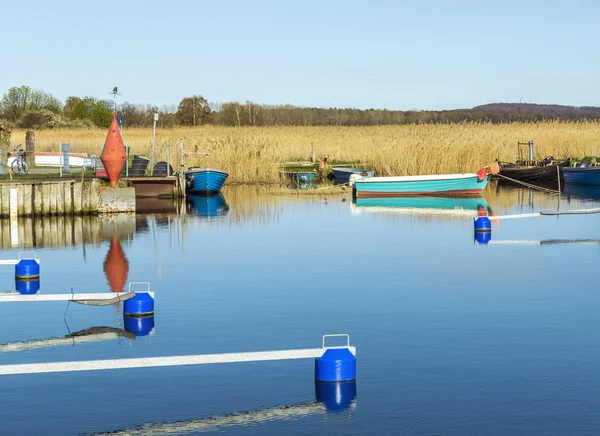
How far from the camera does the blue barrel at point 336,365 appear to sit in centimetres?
1211

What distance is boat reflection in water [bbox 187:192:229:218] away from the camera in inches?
1389

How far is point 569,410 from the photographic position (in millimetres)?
11219

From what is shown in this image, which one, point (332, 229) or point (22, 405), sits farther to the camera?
point (332, 229)

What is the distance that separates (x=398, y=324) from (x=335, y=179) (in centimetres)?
3605

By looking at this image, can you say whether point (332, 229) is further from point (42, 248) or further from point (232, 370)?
point (232, 370)

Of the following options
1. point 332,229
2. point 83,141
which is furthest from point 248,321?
point 83,141

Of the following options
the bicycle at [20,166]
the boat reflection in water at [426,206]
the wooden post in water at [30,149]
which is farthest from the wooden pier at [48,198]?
the wooden post in water at [30,149]

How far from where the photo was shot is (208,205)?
126 ft

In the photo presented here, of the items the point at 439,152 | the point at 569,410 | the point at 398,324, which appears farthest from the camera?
the point at 439,152

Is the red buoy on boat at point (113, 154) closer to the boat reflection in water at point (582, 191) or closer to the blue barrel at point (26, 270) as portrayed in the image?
the blue barrel at point (26, 270)

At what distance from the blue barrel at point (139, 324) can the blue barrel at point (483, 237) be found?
1238 cm

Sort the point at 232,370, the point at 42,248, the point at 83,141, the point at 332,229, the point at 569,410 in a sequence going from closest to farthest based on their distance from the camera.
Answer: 1. the point at 569,410
2. the point at 232,370
3. the point at 42,248
4. the point at 332,229
5. the point at 83,141

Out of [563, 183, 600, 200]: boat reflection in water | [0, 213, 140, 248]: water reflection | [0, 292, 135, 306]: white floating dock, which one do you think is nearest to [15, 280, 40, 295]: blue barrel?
[0, 292, 135, 306]: white floating dock

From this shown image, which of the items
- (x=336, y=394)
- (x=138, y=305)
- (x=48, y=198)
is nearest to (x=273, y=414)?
(x=336, y=394)
